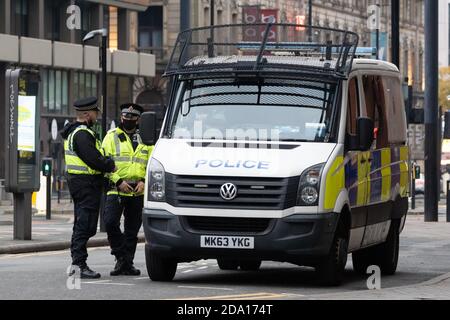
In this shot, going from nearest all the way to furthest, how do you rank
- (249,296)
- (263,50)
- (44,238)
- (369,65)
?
(249,296) → (263,50) → (369,65) → (44,238)

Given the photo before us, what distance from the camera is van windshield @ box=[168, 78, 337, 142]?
55.7 ft

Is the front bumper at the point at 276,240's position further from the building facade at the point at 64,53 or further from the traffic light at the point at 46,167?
the building facade at the point at 64,53

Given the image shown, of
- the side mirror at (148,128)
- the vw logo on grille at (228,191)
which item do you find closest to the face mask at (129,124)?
the side mirror at (148,128)

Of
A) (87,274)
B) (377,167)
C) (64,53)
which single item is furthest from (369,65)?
(64,53)

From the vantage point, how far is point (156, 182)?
16.6 meters

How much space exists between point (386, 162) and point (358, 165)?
1.58 meters

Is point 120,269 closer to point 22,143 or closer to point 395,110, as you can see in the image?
point 395,110

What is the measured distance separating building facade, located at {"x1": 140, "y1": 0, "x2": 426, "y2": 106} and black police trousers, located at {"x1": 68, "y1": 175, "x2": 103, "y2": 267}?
45.2 metres

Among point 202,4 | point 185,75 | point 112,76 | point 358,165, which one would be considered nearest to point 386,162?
point 358,165

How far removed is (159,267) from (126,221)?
53.7 inches

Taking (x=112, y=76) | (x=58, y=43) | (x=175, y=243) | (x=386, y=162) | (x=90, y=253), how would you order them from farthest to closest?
(x=112, y=76) < (x=58, y=43) < (x=90, y=253) < (x=386, y=162) < (x=175, y=243)

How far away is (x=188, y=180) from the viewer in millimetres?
16328

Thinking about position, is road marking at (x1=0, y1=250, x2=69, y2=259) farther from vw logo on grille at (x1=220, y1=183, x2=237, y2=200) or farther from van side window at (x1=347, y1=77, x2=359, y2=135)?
vw logo on grille at (x1=220, y1=183, x2=237, y2=200)
